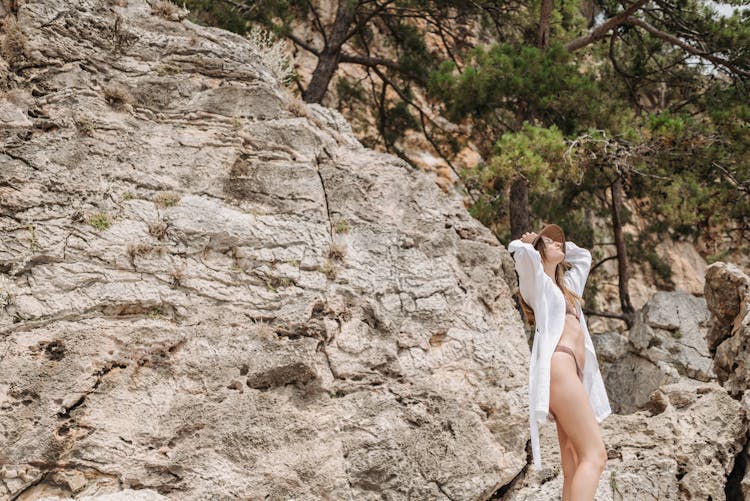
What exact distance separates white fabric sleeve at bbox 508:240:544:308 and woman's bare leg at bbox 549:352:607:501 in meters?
0.40

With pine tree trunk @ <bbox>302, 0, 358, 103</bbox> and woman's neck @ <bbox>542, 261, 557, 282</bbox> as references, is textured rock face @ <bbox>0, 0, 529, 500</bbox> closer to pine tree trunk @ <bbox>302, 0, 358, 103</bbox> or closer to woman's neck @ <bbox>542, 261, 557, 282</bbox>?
woman's neck @ <bbox>542, 261, 557, 282</bbox>

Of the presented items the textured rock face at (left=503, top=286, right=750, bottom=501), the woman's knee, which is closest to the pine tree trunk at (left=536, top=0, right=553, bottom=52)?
the textured rock face at (left=503, top=286, right=750, bottom=501)

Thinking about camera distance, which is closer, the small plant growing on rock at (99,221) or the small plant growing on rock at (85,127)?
the small plant growing on rock at (99,221)

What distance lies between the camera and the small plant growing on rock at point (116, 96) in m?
5.78

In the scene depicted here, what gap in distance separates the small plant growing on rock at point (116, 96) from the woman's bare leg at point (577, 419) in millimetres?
4262

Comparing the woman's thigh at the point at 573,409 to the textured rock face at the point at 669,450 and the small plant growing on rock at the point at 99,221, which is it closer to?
the textured rock face at the point at 669,450

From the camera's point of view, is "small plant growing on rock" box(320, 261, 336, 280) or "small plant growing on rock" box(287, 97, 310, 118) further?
"small plant growing on rock" box(287, 97, 310, 118)

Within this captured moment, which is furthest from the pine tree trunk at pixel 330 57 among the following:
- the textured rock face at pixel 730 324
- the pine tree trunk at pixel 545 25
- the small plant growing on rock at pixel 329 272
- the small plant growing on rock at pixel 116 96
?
the textured rock face at pixel 730 324

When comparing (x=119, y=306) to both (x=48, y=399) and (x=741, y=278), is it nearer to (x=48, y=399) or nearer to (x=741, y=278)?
(x=48, y=399)

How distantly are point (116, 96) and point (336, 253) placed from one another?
95.0 inches

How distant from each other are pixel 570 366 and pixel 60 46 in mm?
5157

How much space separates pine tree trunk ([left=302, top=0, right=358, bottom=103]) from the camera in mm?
10438

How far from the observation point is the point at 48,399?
13.2 ft

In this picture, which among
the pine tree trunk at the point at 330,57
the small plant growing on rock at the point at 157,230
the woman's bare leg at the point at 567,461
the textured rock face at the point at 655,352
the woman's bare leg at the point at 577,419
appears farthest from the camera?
the textured rock face at the point at 655,352
